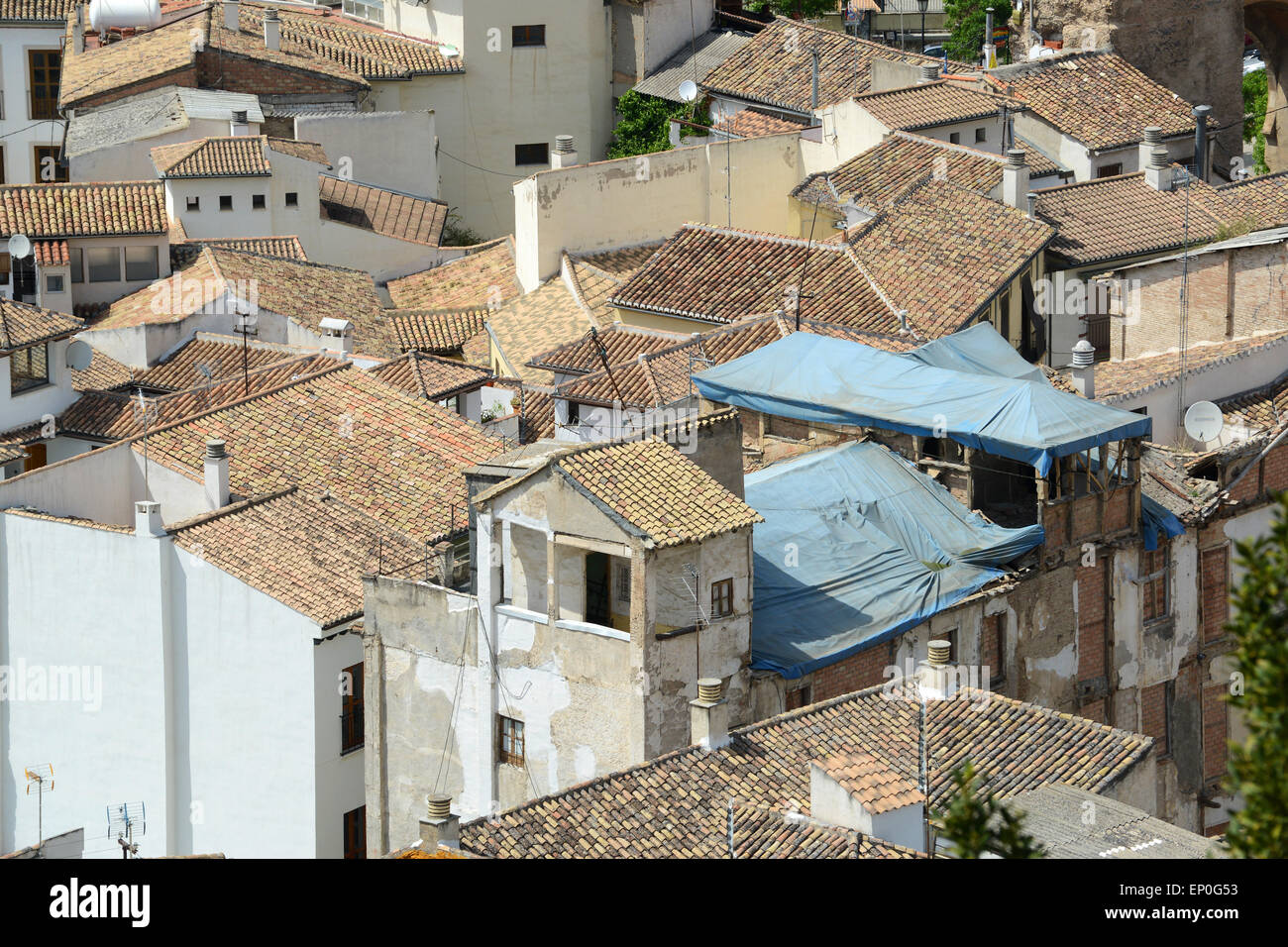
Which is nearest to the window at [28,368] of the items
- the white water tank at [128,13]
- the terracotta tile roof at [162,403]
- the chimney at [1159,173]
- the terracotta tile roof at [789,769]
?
the terracotta tile roof at [162,403]

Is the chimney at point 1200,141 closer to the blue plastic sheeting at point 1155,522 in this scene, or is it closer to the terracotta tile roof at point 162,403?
the blue plastic sheeting at point 1155,522

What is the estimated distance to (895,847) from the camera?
72.9 feet


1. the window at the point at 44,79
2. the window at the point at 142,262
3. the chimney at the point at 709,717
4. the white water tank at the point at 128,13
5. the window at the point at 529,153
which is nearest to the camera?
the chimney at the point at 709,717

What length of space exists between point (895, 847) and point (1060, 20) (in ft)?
116

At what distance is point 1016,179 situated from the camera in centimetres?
4300

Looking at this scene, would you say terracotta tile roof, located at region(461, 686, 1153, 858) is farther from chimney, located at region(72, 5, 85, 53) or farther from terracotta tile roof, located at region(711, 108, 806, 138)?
chimney, located at region(72, 5, 85, 53)

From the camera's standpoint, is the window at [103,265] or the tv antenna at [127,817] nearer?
the tv antenna at [127,817]

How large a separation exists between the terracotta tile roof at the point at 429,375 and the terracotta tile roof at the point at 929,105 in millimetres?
10410

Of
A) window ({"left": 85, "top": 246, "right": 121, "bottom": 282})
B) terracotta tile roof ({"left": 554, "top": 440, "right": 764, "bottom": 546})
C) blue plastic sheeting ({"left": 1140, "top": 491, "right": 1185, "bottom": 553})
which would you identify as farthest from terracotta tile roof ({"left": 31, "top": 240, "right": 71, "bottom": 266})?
blue plastic sheeting ({"left": 1140, "top": 491, "right": 1185, "bottom": 553})

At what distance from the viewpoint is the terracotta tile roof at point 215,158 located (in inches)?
1890

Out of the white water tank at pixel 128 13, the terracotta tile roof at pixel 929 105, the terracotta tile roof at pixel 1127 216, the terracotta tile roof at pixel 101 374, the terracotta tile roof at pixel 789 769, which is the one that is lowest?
the terracotta tile roof at pixel 101 374
